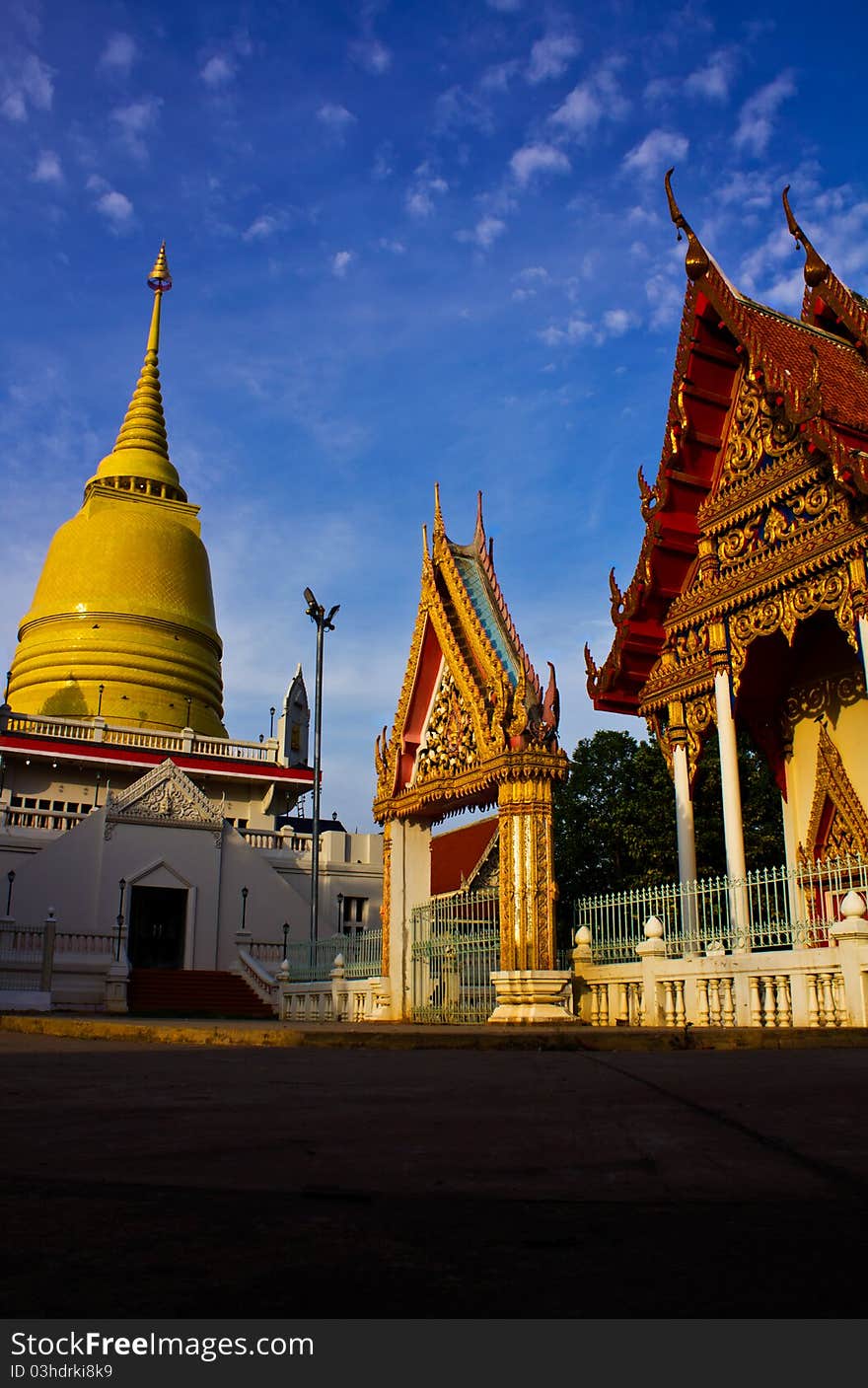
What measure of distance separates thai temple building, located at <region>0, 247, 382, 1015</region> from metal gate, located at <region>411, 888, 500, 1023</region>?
10.7 meters

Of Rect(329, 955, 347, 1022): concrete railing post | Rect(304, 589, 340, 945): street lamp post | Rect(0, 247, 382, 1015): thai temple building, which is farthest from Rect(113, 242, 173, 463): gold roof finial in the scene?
Rect(329, 955, 347, 1022): concrete railing post

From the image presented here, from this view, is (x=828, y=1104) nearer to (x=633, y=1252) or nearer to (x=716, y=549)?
(x=633, y=1252)

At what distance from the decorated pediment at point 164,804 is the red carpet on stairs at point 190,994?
13.7ft

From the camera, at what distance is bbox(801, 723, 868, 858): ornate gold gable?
1302 centimetres

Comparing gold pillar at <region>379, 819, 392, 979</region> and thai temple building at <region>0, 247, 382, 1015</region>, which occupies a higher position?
thai temple building at <region>0, 247, 382, 1015</region>

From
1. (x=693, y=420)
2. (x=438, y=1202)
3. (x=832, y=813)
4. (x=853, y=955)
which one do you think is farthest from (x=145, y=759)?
(x=438, y=1202)

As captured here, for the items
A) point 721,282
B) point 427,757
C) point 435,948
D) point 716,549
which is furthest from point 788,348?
point 435,948

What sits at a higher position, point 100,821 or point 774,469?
point 774,469

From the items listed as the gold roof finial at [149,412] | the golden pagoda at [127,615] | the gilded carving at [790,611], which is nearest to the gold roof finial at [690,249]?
the gilded carving at [790,611]

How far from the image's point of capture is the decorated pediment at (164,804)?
27.2m

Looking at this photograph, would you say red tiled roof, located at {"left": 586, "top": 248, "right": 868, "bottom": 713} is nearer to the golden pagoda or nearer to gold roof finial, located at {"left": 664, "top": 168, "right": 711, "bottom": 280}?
gold roof finial, located at {"left": 664, "top": 168, "right": 711, "bottom": 280}

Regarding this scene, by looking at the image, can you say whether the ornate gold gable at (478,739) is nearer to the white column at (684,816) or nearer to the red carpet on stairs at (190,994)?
the white column at (684,816)

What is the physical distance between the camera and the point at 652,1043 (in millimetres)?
6871

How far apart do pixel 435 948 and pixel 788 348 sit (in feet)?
26.5
